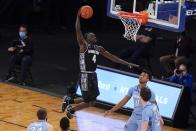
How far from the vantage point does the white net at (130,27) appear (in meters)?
13.0

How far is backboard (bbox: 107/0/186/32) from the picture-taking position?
12.2 meters

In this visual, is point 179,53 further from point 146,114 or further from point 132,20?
point 146,114

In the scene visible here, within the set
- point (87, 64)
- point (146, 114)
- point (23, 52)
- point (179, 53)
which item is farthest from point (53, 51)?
point (146, 114)

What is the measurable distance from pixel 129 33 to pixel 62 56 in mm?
6542

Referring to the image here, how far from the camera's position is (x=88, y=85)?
35.4 feet

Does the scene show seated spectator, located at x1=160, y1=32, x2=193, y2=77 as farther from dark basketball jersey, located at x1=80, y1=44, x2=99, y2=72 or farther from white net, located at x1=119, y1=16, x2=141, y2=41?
dark basketball jersey, located at x1=80, y1=44, x2=99, y2=72

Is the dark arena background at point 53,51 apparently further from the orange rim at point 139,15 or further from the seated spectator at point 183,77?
the orange rim at point 139,15

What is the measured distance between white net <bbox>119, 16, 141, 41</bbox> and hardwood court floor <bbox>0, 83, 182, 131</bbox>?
1853 mm

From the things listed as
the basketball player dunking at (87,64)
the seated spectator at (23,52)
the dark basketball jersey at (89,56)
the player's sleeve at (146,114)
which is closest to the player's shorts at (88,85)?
the basketball player dunking at (87,64)

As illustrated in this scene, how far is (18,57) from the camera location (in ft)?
50.5

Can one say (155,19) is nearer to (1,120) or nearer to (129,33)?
(129,33)

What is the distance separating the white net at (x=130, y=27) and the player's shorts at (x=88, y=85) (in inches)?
99.5

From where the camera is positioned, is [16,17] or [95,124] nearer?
[95,124]

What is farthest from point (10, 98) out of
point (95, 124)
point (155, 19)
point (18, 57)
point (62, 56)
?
point (62, 56)
